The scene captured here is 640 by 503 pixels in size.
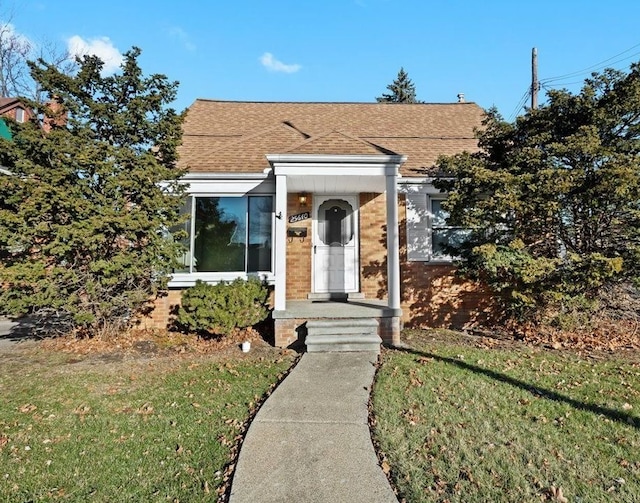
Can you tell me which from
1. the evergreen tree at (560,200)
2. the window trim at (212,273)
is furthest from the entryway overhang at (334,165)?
the evergreen tree at (560,200)

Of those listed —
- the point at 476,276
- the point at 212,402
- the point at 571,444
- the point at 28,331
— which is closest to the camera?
the point at 571,444

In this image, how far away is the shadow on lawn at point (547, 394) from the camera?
369 centimetres

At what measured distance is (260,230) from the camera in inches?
320

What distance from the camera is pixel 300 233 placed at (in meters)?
8.65

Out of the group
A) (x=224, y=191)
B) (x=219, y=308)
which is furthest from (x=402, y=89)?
(x=219, y=308)

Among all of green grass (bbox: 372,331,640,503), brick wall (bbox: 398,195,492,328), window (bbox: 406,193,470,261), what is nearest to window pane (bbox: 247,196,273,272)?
brick wall (bbox: 398,195,492,328)

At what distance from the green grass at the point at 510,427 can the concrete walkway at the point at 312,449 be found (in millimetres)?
214

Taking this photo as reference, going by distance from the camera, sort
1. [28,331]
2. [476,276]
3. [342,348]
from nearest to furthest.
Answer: [342,348] < [476,276] < [28,331]

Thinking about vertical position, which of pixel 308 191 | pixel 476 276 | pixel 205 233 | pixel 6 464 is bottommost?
pixel 6 464

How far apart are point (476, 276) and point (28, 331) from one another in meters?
9.58

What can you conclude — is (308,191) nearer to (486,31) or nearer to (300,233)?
(300,233)

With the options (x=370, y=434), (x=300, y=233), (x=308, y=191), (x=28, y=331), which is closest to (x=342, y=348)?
(x=370, y=434)

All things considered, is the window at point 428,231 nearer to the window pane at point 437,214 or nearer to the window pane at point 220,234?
the window pane at point 437,214

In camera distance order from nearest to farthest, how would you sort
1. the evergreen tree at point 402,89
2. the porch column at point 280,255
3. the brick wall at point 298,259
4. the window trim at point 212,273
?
the porch column at point 280,255 → the window trim at point 212,273 → the brick wall at point 298,259 → the evergreen tree at point 402,89
